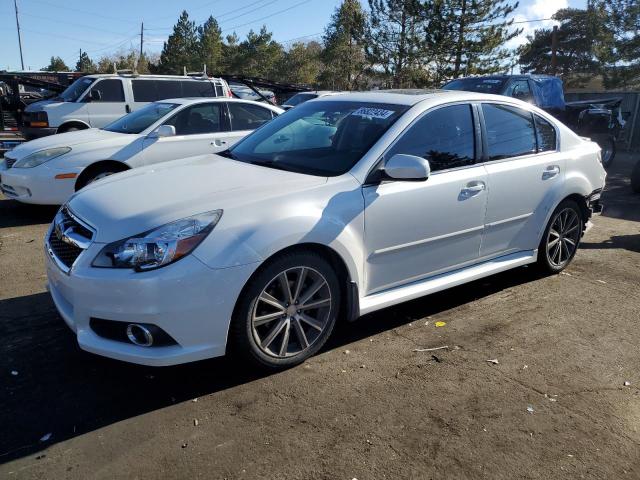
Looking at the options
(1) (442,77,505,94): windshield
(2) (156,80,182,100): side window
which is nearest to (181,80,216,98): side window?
(2) (156,80,182,100): side window

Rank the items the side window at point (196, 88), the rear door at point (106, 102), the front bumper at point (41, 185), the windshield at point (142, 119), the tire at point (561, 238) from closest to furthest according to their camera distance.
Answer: the tire at point (561, 238) → the front bumper at point (41, 185) → the windshield at point (142, 119) → the rear door at point (106, 102) → the side window at point (196, 88)

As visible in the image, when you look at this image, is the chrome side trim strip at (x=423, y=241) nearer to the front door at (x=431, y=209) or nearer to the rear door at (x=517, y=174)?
the front door at (x=431, y=209)

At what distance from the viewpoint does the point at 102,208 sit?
10.9 feet

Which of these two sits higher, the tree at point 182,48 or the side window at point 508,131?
the tree at point 182,48

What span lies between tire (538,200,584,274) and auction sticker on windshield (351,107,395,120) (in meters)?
1.98

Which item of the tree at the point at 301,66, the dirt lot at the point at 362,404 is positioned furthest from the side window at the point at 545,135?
the tree at the point at 301,66

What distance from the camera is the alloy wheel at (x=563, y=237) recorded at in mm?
5102

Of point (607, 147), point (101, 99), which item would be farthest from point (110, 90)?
point (607, 147)

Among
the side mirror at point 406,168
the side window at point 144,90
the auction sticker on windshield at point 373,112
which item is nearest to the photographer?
the side mirror at point 406,168

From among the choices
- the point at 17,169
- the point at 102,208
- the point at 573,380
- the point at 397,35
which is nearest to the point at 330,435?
the point at 573,380

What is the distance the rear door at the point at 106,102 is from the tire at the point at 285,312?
10019 millimetres

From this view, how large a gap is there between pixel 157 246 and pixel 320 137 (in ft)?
5.73

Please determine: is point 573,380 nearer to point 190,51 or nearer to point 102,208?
point 102,208

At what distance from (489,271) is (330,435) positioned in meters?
2.24
